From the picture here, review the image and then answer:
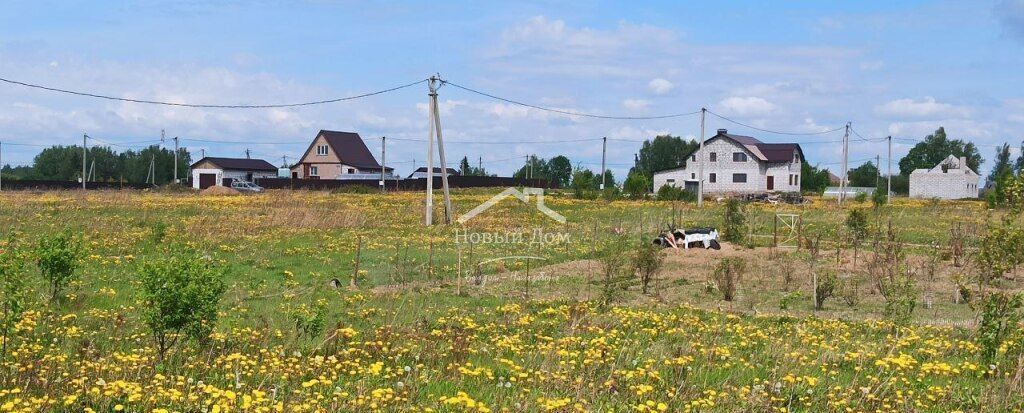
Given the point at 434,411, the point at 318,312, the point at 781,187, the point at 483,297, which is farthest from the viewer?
the point at 781,187

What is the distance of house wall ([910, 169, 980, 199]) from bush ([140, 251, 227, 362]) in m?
85.2

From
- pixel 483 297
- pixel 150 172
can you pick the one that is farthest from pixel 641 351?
pixel 150 172

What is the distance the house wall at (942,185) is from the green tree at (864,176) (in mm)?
28799

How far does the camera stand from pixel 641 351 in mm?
9172

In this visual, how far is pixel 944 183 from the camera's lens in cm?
8469

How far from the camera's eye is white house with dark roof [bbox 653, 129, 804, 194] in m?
74.6

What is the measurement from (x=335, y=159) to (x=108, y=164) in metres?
39.1

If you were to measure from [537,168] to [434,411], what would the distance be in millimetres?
108647

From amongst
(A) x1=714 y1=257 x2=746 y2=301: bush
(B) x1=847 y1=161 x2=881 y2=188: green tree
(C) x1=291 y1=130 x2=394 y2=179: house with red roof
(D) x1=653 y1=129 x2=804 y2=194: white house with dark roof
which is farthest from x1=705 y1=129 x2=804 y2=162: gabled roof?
(A) x1=714 y1=257 x2=746 y2=301: bush

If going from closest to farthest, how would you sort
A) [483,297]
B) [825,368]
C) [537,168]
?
[825,368] → [483,297] → [537,168]

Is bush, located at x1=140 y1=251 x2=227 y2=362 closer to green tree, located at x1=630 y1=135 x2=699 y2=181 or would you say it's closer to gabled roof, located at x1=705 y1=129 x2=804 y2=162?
gabled roof, located at x1=705 y1=129 x2=804 y2=162

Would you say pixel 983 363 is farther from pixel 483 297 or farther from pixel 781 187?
pixel 781 187

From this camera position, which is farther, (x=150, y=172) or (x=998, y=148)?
(x=998, y=148)

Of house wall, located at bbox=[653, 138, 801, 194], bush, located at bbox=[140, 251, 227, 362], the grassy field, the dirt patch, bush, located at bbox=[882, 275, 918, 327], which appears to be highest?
house wall, located at bbox=[653, 138, 801, 194]
